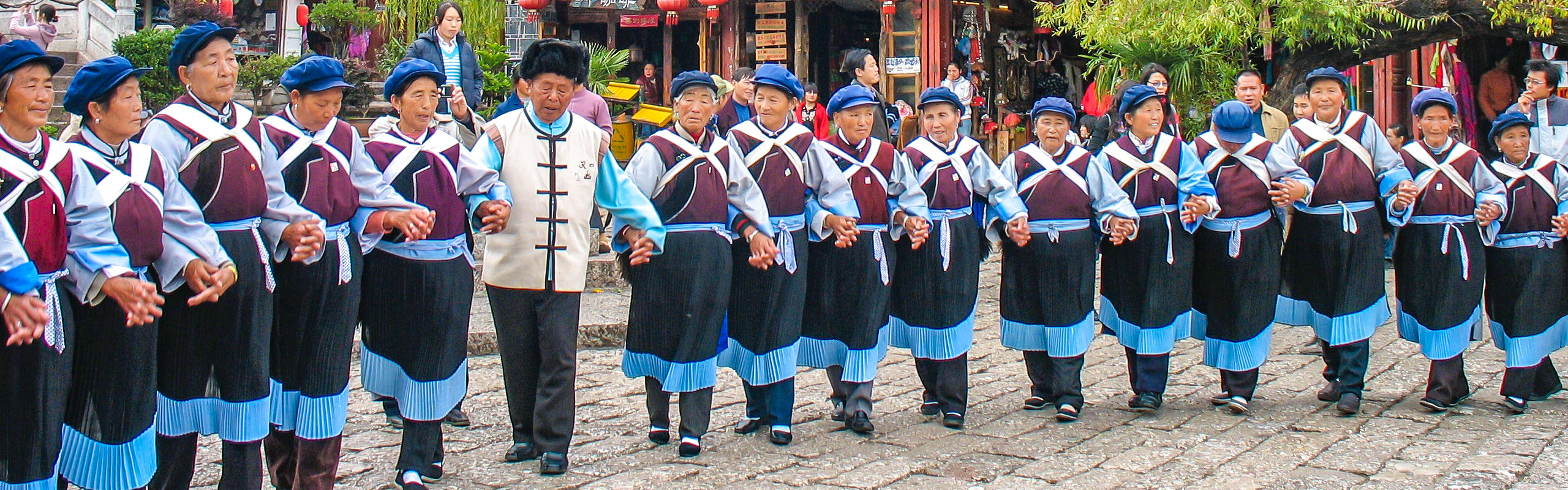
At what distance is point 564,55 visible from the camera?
514 cm

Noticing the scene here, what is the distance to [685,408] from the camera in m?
5.51

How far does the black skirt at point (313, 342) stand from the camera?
4.54 m

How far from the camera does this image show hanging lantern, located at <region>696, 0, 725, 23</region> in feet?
50.8

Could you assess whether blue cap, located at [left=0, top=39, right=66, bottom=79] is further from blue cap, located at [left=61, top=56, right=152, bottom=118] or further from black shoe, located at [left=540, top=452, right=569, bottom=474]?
black shoe, located at [left=540, top=452, right=569, bottom=474]

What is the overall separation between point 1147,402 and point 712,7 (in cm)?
1041

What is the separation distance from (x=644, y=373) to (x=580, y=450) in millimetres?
389

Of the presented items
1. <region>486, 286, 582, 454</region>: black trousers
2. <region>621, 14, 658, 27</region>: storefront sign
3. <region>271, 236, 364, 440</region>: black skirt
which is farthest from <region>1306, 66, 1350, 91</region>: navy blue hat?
<region>621, 14, 658, 27</region>: storefront sign

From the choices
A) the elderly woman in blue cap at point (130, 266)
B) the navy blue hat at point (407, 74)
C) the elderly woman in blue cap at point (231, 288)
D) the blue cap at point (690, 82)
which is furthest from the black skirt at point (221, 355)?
the blue cap at point (690, 82)

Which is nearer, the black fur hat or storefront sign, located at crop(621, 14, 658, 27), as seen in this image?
the black fur hat

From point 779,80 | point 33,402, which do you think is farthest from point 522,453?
point 33,402

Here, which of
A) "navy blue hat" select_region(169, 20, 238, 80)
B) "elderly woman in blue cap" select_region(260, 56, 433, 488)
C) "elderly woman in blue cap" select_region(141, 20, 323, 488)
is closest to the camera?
"elderly woman in blue cap" select_region(141, 20, 323, 488)

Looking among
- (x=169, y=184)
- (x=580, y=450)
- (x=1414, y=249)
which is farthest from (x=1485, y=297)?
(x=169, y=184)

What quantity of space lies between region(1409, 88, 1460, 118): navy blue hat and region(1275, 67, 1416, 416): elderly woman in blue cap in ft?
0.75

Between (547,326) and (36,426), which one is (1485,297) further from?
(36,426)
